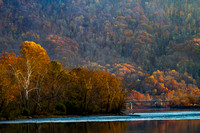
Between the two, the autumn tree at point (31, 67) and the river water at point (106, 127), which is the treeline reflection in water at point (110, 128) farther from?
the autumn tree at point (31, 67)

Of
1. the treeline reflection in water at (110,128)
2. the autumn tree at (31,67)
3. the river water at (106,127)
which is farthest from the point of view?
the autumn tree at (31,67)

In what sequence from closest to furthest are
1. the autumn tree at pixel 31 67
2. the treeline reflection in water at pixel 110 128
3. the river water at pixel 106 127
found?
the treeline reflection in water at pixel 110 128 → the river water at pixel 106 127 → the autumn tree at pixel 31 67

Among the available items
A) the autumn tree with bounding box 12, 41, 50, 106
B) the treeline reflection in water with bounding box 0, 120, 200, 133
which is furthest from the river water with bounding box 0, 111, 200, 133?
the autumn tree with bounding box 12, 41, 50, 106

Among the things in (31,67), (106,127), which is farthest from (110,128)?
(31,67)

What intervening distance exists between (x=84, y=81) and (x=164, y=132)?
158ft

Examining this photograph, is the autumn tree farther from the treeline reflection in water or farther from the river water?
the treeline reflection in water

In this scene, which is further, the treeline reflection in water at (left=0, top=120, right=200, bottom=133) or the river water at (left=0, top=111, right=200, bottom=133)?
the river water at (left=0, top=111, right=200, bottom=133)

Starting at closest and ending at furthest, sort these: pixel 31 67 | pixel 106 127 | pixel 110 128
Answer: pixel 110 128 < pixel 106 127 < pixel 31 67

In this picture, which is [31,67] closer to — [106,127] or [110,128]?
[106,127]

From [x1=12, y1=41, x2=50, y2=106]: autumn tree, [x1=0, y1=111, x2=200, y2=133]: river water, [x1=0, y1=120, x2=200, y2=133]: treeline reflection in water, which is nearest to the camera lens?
[x1=0, y1=120, x2=200, y2=133]: treeline reflection in water

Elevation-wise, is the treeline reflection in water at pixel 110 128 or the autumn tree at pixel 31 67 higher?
the autumn tree at pixel 31 67

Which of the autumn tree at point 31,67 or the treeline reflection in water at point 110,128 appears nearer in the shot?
the treeline reflection in water at point 110,128

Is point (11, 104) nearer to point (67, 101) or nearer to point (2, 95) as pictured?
point (2, 95)

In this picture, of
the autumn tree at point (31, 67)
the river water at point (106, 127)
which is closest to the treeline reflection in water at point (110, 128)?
the river water at point (106, 127)
